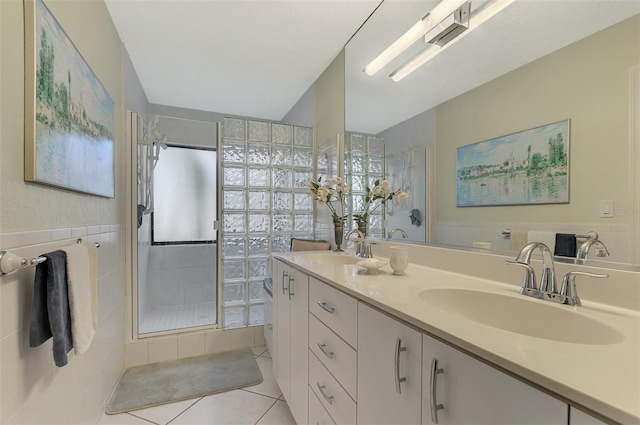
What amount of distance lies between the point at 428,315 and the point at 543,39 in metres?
1.04

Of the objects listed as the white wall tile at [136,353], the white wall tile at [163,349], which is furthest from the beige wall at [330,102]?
the white wall tile at [136,353]

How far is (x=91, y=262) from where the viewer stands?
4.07 ft

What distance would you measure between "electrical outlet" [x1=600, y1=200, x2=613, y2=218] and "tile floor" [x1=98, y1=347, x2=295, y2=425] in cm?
175

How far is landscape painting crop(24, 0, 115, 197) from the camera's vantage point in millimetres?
931

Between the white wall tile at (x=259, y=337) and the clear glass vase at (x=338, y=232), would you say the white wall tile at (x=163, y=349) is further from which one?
the clear glass vase at (x=338, y=232)

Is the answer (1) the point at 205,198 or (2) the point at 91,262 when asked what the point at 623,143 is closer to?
(2) the point at 91,262

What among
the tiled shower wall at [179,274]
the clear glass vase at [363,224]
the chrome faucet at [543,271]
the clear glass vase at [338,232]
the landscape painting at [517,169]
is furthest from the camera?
the tiled shower wall at [179,274]

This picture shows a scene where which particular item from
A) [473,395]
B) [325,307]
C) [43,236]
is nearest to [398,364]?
[473,395]

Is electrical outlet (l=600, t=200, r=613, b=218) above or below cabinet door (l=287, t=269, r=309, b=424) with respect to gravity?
above

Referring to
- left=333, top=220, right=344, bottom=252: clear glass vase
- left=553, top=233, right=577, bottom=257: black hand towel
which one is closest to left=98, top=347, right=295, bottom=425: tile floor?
left=333, top=220, right=344, bottom=252: clear glass vase

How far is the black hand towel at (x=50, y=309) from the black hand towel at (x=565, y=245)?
1676mm

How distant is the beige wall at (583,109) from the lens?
81 cm

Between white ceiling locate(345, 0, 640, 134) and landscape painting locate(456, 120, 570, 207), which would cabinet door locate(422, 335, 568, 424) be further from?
white ceiling locate(345, 0, 640, 134)

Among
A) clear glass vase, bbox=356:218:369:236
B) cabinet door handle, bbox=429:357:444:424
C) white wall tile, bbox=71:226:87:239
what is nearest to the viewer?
cabinet door handle, bbox=429:357:444:424
